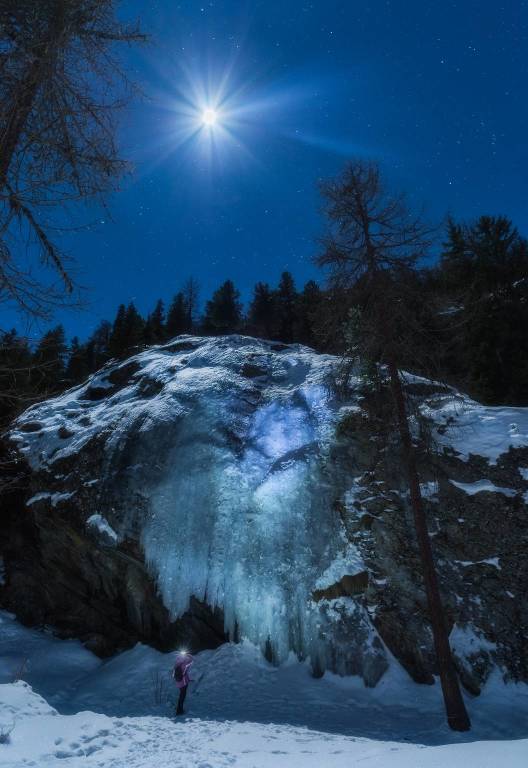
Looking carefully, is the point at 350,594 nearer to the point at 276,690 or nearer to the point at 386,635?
the point at 386,635

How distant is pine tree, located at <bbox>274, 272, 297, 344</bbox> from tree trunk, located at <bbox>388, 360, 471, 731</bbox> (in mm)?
25588

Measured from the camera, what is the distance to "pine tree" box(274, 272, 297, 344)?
34.4 metres

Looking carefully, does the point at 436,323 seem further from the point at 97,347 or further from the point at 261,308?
the point at 97,347

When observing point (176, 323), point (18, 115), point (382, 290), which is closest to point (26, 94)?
point (18, 115)

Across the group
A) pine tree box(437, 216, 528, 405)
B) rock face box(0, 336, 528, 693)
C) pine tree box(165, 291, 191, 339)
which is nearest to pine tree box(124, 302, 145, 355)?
pine tree box(165, 291, 191, 339)

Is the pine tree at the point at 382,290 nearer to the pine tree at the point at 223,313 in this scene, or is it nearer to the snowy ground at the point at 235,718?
the snowy ground at the point at 235,718

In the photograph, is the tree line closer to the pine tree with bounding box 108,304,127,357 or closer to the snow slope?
the pine tree with bounding box 108,304,127,357

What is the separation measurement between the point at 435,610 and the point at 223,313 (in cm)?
3265

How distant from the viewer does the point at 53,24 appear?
3.76 m

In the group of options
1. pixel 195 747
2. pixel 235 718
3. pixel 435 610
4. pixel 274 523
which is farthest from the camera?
pixel 274 523

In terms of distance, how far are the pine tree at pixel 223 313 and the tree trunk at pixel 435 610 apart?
29013mm

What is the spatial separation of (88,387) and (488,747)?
1858 cm

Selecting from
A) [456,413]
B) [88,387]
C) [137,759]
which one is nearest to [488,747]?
[137,759]

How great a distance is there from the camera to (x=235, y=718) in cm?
731
